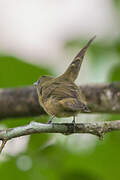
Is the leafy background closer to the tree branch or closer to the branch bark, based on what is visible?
the branch bark

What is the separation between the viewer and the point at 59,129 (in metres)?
2.32

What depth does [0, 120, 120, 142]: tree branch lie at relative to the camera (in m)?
2.13

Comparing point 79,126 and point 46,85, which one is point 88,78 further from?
point 79,126

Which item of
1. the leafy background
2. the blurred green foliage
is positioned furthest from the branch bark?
the blurred green foliage

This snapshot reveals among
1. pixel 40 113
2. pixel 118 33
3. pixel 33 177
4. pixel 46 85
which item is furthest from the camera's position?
pixel 40 113

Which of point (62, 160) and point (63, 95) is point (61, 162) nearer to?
point (62, 160)

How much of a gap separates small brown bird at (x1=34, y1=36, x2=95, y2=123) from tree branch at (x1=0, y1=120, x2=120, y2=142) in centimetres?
10

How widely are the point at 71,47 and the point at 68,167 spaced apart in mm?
1428

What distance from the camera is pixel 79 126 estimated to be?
2.37 meters

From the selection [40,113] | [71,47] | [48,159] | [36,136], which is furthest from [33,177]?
[71,47]

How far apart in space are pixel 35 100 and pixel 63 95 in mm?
1487

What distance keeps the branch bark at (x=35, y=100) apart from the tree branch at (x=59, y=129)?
1323 millimetres

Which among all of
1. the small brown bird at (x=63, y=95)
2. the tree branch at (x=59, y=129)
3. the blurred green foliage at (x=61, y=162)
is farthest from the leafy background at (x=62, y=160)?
the tree branch at (x=59, y=129)

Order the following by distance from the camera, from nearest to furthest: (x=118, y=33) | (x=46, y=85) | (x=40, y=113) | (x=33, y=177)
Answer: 1. (x=33, y=177)
2. (x=46, y=85)
3. (x=118, y=33)
4. (x=40, y=113)
